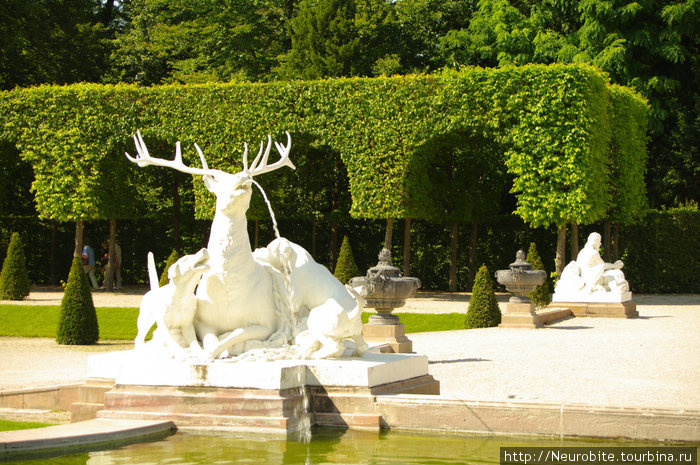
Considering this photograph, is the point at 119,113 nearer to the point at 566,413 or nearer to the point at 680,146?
the point at 680,146

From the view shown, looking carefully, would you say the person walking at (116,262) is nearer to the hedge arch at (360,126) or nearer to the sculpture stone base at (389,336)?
the hedge arch at (360,126)

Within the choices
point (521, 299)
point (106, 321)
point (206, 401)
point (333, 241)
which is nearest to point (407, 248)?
point (333, 241)

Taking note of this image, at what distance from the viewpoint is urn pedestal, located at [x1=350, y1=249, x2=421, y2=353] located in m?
11.2

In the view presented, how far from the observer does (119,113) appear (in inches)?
897

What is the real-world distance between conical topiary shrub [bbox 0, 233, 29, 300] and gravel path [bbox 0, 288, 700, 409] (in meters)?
5.59

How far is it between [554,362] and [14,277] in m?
13.3

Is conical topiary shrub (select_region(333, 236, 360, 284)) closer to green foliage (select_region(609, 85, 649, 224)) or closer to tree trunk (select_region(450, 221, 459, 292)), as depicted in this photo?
tree trunk (select_region(450, 221, 459, 292))

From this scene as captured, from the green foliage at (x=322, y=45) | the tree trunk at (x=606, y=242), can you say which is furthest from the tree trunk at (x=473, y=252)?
the green foliage at (x=322, y=45)

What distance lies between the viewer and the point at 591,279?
18.0 m

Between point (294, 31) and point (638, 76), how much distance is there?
11.5 meters

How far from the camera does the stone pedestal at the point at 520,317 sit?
50.4ft

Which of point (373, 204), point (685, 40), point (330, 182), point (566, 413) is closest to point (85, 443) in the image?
point (566, 413)

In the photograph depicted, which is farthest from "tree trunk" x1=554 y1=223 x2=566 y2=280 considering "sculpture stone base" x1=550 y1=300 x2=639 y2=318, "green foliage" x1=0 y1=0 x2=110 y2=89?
"green foliage" x1=0 y1=0 x2=110 y2=89

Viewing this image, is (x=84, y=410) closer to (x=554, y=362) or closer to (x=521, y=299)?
(x=554, y=362)
